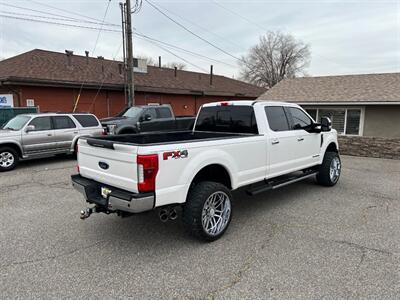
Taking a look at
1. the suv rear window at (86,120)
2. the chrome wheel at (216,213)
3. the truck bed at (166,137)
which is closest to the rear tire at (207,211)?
the chrome wheel at (216,213)

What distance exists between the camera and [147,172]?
127 inches

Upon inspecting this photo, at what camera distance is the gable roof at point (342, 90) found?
1374 cm

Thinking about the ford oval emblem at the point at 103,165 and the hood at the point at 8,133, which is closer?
the ford oval emblem at the point at 103,165

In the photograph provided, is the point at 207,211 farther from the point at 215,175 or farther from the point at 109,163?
the point at 109,163

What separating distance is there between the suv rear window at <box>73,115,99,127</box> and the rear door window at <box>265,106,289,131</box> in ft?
24.5

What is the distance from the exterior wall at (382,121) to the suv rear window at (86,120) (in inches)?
486

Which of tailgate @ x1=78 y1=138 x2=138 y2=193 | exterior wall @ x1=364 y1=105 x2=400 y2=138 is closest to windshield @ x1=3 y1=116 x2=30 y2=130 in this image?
tailgate @ x1=78 y1=138 x2=138 y2=193

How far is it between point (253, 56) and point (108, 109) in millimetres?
41515

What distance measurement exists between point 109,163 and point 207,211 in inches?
56.7

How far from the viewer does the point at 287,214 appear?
4988mm

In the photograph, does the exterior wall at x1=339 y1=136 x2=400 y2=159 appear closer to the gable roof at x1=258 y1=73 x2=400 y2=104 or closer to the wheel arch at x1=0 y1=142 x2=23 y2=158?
the gable roof at x1=258 y1=73 x2=400 y2=104

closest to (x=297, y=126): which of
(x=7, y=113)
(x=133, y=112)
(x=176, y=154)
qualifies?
(x=176, y=154)

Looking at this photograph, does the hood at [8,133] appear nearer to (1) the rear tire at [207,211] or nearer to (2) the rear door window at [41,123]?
(2) the rear door window at [41,123]

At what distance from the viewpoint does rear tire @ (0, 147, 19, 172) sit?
849 centimetres
